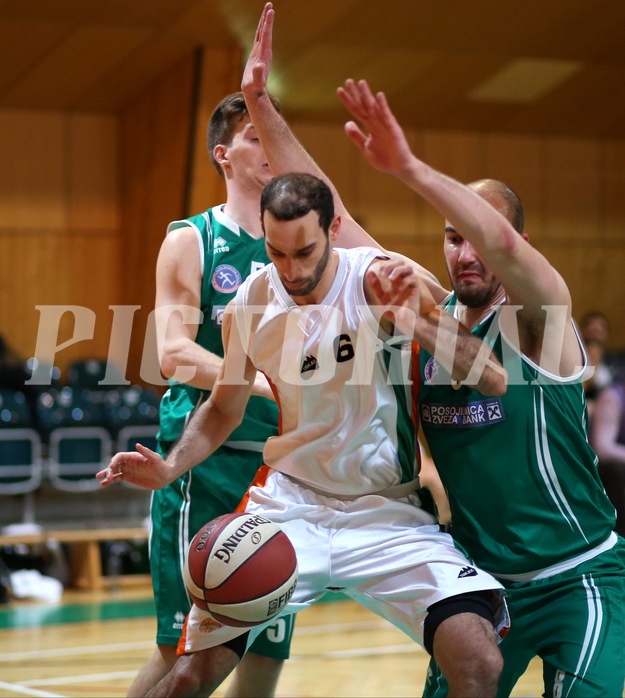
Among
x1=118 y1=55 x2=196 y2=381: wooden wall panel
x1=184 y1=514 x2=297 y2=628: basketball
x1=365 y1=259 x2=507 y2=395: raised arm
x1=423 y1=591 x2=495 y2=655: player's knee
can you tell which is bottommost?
x1=423 y1=591 x2=495 y2=655: player's knee


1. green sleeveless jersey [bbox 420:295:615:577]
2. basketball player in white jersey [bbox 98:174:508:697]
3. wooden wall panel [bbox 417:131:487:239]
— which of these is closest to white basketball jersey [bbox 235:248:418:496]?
basketball player in white jersey [bbox 98:174:508:697]

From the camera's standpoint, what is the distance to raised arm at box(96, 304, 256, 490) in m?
3.90

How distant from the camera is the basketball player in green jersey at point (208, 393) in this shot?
4.77 metres

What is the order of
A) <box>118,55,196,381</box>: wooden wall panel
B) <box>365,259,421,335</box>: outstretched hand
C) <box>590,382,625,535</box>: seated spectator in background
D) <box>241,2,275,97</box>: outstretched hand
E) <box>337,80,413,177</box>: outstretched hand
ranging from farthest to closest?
<box>118,55,196,381</box>: wooden wall panel < <box>590,382,625,535</box>: seated spectator in background < <box>241,2,275,97</box>: outstretched hand < <box>365,259,421,335</box>: outstretched hand < <box>337,80,413,177</box>: outstretched hand

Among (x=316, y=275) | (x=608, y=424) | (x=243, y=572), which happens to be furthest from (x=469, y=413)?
(x=608, y=424)

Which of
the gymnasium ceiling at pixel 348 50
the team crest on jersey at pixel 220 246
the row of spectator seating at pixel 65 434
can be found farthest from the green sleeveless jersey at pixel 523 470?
the gymnasium ceiling at pixel 348 50

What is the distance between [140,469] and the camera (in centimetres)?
390

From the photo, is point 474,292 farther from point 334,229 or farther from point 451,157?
point 451,157

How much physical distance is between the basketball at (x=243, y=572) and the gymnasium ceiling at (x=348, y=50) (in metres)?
8.91

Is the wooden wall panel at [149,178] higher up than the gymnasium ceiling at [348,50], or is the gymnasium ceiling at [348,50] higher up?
the gymnasium ceiling at [348,50]

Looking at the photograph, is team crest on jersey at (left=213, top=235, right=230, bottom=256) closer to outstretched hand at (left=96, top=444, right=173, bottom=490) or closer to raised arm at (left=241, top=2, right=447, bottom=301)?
Result: raised arm at (left=241, top=2, right=447, bottom=301)

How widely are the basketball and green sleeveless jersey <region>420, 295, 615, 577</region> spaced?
0.67m

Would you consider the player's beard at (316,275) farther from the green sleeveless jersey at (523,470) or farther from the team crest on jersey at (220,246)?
the team crest on jersey at (220,246)

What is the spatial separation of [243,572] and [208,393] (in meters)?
1.30
